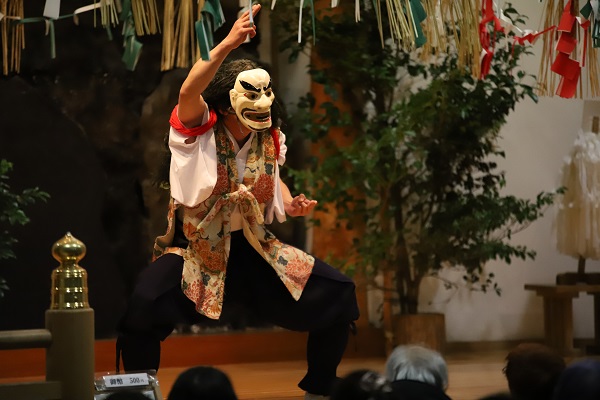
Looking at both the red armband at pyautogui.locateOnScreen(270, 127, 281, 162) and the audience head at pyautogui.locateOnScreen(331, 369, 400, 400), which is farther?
the red armband at pyautogui.locateOnScreen(270, 127, 281, 162)

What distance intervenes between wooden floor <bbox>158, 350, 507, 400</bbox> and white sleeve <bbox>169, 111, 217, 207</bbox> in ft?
2.83

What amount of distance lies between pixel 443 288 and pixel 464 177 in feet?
1.82

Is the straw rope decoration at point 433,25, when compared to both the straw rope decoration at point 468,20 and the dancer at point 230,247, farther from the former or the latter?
the dancer at point 230,247

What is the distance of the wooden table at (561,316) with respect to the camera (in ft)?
17.0

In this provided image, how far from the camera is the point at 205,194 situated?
3287 millimetres

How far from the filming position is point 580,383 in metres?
1.91

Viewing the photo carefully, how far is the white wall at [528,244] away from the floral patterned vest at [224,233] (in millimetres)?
2103

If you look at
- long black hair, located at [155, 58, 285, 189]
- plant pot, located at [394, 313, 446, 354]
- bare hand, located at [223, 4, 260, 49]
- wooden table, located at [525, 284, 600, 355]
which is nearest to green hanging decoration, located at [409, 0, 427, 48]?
bare hand, located at [223, 4, 260, 49]

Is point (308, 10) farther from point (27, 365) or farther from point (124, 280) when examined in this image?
point (27, 365)

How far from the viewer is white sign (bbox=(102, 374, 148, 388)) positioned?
269cm

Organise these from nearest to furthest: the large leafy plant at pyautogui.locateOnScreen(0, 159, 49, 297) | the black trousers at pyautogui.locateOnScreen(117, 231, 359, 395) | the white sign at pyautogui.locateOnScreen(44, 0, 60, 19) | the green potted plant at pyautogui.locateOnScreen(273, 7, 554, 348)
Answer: the white sign at pyautogui.locateOnScreen(44, 0, 60, 19) < the black trousers at pyautogui.locateOnScreen(117, 231, 359, 395) < the large leafy plant at pyautogui.locateOnScreen(0, 159, 49, 297) < the green potted plant at pyautogui.locateOnScreen(273, 7, 554, 348)

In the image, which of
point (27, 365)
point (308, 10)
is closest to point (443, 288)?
point (308, 10)

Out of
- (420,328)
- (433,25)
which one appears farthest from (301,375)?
(433,25)

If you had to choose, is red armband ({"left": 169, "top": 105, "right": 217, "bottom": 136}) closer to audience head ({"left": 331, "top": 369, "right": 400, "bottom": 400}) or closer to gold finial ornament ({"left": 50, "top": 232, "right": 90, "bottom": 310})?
gold finial ornament ({"left": 50, "top": 232, "right": 90, "bottom": 310})
